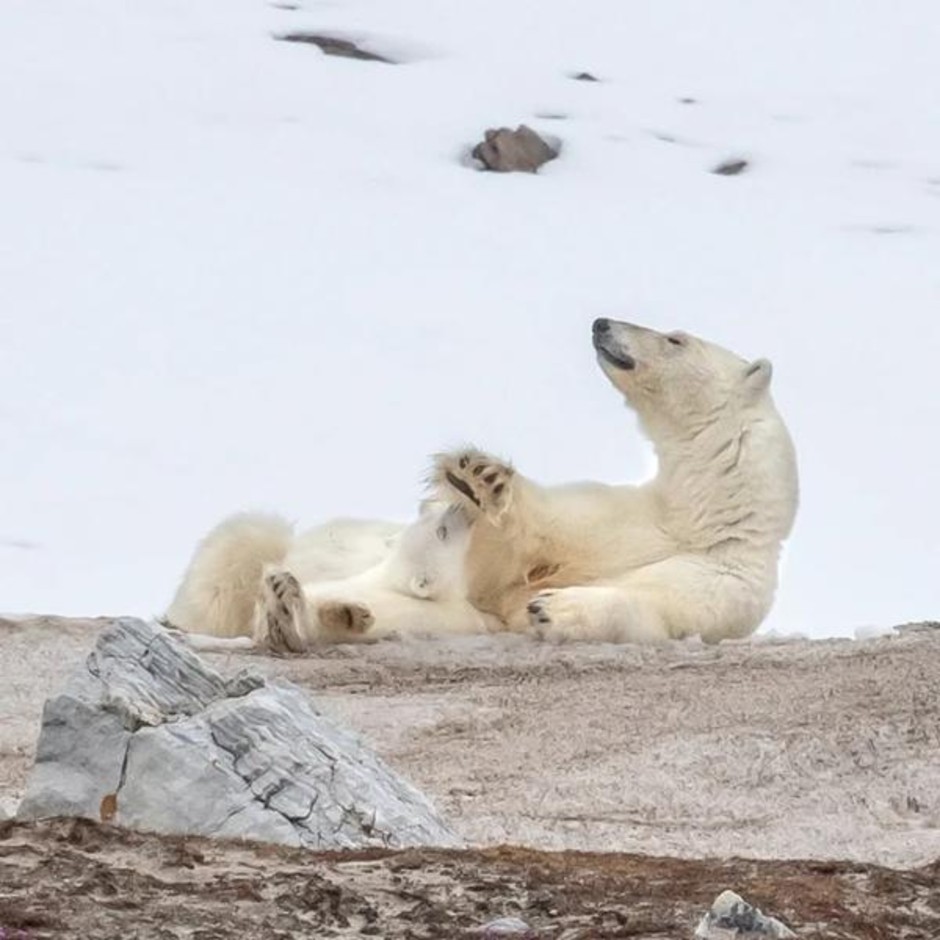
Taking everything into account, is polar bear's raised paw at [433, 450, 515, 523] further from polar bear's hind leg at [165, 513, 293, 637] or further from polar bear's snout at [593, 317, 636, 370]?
polar bear's snout at [593, 317, 636, 370]

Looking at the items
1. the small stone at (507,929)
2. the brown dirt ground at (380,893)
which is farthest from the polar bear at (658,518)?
the small stone at (507,929)

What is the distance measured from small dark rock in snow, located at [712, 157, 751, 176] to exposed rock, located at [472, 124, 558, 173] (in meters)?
1.27

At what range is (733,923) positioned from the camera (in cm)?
464

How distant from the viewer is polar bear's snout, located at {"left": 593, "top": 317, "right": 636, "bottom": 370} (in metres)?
11.4

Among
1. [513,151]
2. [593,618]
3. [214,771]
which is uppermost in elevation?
[513,151]

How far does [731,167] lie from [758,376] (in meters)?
11.0

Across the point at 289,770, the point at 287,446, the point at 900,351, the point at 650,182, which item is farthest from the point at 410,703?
the point at 650,182

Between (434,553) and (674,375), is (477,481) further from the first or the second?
(674,375)

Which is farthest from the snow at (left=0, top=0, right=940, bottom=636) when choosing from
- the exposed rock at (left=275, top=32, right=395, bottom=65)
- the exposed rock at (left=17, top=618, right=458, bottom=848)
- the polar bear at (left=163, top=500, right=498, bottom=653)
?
the exposed rock at (left=17, top=618, right=458, bottom=848)

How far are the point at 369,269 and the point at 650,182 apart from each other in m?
2.79

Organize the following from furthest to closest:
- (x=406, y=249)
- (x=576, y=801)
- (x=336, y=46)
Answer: (x=336, y=46)
(x=406, y=249)
(x=576, y=801)

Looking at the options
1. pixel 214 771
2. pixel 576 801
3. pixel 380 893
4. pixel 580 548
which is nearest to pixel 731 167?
pixel 580 548

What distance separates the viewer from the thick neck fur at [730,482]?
10891mm

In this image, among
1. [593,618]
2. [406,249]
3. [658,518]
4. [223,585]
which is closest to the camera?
[593,618]
